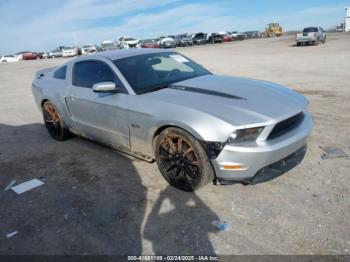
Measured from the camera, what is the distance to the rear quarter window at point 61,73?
18.2ft

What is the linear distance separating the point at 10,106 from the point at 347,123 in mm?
9399

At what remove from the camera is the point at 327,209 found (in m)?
3.22

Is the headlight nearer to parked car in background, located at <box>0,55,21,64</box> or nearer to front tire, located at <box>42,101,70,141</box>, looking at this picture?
front tire, located at <box>42,101,70,141</box>

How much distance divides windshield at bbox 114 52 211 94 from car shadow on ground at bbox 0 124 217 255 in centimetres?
122

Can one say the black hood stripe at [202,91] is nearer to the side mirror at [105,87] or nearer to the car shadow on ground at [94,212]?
the side mirror at [105,87]

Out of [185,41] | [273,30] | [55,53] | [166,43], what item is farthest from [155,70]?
[273,30]

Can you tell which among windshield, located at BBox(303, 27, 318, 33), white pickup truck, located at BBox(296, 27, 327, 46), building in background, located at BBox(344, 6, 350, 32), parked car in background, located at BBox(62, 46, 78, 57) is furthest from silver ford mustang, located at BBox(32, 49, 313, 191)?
building in background, located at BBox(344, 6, 350, 32)

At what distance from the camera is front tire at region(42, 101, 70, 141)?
5.76 meters

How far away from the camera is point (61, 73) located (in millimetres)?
5656

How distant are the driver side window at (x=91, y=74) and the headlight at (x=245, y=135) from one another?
5.99 feet

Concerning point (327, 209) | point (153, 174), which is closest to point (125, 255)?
point (153, 174)

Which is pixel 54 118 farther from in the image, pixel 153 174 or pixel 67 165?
pixel 153 174

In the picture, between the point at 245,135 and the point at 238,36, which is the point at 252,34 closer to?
the point at 238,36

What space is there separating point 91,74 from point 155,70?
104 centimetres
